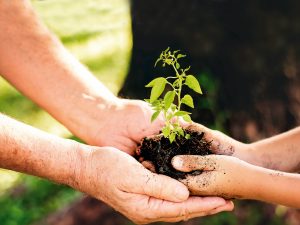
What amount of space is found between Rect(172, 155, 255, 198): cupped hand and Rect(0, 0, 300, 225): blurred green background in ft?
5.13

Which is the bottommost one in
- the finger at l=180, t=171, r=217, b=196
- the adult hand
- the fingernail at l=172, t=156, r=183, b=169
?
the finger at l=180, t=171, r=217, b=196

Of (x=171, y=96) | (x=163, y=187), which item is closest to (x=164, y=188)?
(x=163, y=187)

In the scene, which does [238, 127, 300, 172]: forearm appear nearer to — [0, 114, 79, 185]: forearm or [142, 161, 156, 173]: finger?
[142, 161, 156, 173]: finger

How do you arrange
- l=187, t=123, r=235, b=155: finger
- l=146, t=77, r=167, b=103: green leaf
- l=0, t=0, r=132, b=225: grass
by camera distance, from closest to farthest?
l=146, t=77, r=167, b=103: green leaf, l=187, t=123, r=235, b=155: finger, l=0, t=0, r=132, b=225: grass

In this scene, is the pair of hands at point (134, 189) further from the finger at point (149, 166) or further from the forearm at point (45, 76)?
the forearm at point (45, 76)

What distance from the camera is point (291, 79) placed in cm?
527

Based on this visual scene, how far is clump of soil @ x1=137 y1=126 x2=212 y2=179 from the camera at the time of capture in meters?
3.01

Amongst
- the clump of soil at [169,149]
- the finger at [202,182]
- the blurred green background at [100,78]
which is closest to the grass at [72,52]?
the blurred green background at [100,78]

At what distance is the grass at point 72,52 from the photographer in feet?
14.3

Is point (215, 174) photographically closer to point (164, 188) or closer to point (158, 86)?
point (164, 188)

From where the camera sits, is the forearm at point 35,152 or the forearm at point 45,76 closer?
the forearm at point 35,152

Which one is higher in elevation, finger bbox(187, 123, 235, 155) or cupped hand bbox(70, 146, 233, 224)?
finger bbox(187, 123, 235, 155)

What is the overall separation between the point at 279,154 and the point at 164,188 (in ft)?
3.19

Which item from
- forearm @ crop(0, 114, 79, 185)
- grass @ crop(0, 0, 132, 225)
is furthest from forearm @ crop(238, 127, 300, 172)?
grass @ crop(0, 0, 132, 225)
